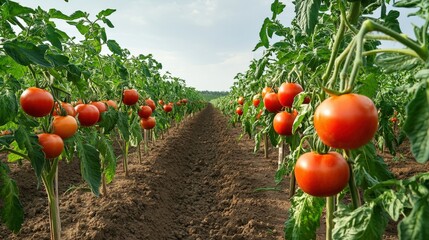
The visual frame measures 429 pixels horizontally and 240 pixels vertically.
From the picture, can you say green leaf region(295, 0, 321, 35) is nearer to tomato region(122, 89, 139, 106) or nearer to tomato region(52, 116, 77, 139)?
tomato region(52, 116, 77, 139)

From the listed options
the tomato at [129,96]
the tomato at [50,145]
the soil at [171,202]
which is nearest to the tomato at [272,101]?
the soil at [171,202]

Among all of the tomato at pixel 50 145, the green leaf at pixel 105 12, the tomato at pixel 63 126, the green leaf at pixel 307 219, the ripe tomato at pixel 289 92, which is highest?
the green leaf at pixel 105 12

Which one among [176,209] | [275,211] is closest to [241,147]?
[176,209]

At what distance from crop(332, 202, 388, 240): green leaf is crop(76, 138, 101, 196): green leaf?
1.56 meters

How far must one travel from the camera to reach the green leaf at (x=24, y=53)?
61.9 inches

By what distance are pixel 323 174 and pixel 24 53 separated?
1.37 m

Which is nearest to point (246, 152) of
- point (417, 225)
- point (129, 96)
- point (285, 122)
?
point (129, 96)

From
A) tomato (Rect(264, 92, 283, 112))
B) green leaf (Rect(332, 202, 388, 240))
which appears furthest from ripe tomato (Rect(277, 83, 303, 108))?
green leaf (Rect(332, 202, 388, 240))

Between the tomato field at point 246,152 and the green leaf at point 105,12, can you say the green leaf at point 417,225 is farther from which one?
the green leaf at point 105,12

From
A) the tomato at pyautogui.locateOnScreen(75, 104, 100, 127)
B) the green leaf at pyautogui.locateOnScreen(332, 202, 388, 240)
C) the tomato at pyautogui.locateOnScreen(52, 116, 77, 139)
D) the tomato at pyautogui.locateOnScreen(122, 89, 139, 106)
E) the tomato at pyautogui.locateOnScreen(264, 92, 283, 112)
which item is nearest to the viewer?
the green leaf at pyautogui.locateOnScreen(332, 202, 388, 240)

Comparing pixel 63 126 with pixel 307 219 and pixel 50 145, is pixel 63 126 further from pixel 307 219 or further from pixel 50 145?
pixel 307 219

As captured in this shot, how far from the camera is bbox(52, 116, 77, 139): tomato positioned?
2104 mm

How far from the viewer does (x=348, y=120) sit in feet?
3.13

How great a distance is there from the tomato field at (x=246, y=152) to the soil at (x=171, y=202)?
0.02 meters
